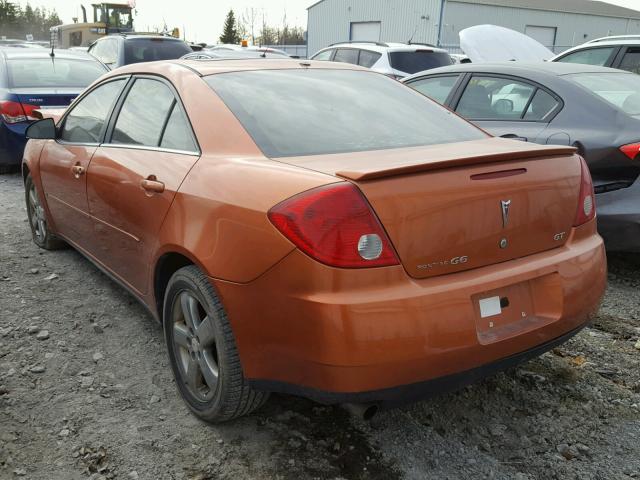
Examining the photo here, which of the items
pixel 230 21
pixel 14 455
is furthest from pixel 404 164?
pixel 230 21

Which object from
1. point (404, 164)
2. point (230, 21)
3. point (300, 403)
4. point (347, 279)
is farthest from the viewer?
point (230, 21)

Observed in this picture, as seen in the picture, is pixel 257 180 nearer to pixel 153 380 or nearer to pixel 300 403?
pixel 300 403

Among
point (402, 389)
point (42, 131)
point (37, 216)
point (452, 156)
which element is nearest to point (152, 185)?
point (452, 156)

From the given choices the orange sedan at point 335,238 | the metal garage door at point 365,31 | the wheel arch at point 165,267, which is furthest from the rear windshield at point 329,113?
the metal garage door at point 365,31

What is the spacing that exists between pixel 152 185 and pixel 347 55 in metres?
10.8

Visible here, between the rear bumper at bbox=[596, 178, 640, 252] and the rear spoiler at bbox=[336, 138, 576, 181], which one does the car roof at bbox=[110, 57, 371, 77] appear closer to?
the rear spoiler at bbox=[336, 138, 576, 181]

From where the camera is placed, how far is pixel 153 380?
3.04 metres

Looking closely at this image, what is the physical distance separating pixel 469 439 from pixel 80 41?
28.8 meters

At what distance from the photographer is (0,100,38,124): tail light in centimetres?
733

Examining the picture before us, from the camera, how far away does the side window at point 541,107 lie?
4.61 meters

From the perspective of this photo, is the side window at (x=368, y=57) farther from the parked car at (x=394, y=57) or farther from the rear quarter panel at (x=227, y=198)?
the rear quarter panel at (x=227, y=198)

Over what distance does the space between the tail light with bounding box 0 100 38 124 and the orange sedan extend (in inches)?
193

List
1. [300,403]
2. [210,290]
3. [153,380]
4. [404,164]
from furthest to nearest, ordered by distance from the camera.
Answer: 1. [153,380]
2. [300,403]
3. [210,290]
4. [404,164]

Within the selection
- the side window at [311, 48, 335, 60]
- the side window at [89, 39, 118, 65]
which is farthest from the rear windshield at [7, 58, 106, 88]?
the side window at [311, 48, 335, 60]
